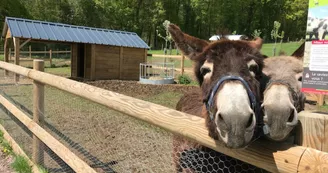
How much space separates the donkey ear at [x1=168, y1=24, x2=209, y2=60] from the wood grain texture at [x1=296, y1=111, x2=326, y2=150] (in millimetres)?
1005

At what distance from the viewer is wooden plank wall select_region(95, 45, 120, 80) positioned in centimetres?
1680

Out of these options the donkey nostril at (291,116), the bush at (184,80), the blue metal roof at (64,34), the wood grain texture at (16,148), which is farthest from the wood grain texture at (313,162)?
the blue metal roof at (64,34)

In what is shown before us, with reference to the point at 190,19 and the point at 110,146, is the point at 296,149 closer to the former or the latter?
the point at 110,146

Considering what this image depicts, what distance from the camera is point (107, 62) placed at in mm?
17109

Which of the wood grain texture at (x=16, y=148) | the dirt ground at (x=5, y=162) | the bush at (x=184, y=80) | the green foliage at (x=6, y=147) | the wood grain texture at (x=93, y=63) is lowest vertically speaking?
the dirt ground at (x=5, y=162)

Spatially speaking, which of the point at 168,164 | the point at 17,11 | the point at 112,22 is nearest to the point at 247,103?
the point at 168,164

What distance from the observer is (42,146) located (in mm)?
4309

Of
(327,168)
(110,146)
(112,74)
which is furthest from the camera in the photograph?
(112,74)

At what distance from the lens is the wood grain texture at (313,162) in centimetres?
120

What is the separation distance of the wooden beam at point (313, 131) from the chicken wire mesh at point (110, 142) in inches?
32.5

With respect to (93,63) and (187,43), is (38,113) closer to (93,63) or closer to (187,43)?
(187,43)

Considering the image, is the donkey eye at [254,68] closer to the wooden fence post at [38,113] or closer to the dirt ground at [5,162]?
the wooden fence post at [38,113]

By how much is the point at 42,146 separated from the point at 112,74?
13004mm

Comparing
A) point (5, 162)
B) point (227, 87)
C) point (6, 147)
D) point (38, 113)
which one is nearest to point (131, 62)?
point (6, 147)
